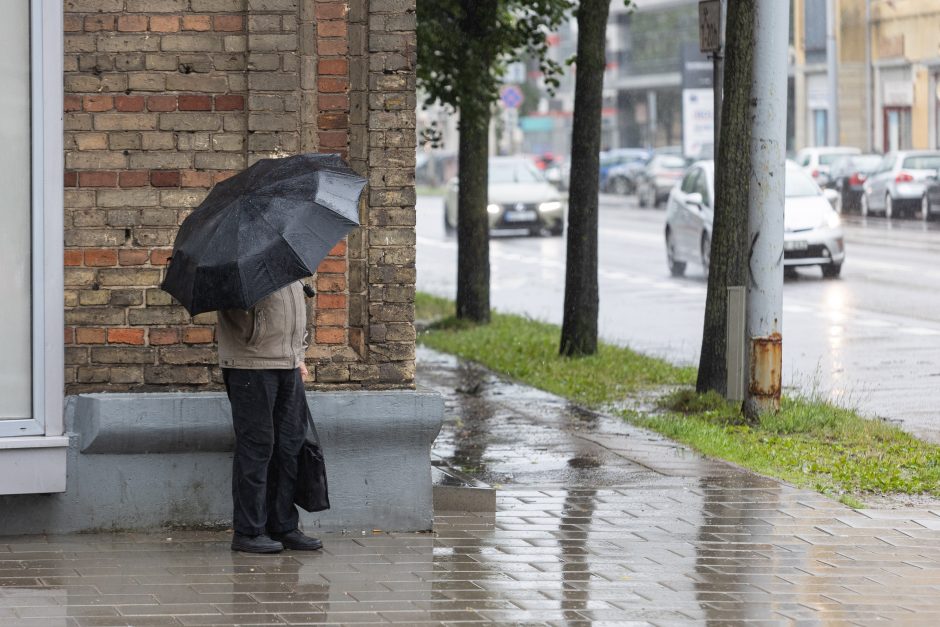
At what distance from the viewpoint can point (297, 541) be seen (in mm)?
7305

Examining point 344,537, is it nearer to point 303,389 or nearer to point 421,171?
point 303,389

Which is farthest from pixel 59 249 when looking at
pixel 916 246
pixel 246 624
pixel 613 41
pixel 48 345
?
pixel 613 41

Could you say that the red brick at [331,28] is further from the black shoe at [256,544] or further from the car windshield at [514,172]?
the car windshield at [514,172]

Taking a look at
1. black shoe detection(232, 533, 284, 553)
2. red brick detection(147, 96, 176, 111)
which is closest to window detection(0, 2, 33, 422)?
red brick detection(147, 96, 176, 111)

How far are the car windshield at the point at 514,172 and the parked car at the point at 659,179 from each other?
13.4 meters

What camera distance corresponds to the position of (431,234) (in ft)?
129

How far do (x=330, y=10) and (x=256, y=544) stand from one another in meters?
2.44

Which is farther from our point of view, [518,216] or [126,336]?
[518,216]

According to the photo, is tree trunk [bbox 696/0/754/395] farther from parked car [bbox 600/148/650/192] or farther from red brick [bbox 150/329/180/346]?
parked car [bbox 600/148/650/192]

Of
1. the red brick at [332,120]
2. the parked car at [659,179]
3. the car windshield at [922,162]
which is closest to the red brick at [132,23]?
the red brick at [332,120]

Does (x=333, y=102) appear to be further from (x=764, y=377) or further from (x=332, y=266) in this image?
(x=764, y=377)

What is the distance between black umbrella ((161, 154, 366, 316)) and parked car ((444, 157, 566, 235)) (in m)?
27.6

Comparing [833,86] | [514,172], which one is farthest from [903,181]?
[833,86]

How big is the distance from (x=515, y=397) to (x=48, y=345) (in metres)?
6.01
